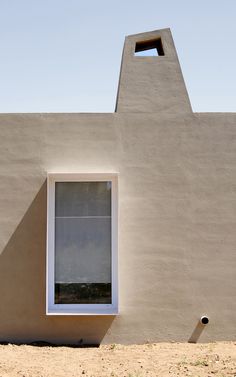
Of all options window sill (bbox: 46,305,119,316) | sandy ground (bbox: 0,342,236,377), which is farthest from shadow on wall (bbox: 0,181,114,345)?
sandy ground (bbox: 0,342,236,377)

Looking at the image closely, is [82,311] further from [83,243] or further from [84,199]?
[84,199]

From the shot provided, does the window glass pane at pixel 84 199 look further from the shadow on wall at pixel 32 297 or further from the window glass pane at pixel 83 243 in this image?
the shadow on wall at pixel 32 297

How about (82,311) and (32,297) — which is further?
(32,297)

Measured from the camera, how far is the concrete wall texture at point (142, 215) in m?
8.98

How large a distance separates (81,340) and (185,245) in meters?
2.21

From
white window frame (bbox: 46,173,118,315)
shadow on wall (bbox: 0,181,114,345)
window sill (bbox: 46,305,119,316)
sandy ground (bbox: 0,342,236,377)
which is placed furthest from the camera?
shadow on wall (bbox: 0,181,114,345)

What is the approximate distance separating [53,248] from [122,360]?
2041 mm

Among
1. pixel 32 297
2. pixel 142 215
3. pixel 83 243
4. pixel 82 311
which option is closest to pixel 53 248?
pixel 83 243

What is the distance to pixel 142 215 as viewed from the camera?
913cm

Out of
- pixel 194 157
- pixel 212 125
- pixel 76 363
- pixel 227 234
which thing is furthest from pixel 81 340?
pixel 212 125

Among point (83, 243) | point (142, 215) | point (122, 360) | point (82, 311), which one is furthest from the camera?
point (142, 215)

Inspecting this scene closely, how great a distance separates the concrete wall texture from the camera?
898 centimetres

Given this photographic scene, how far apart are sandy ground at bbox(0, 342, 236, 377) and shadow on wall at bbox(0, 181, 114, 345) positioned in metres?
0.26

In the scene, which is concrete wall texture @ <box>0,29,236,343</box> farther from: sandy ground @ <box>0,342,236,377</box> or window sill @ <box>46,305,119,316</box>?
sandy ground @ <box>0,342,236,377</box>
